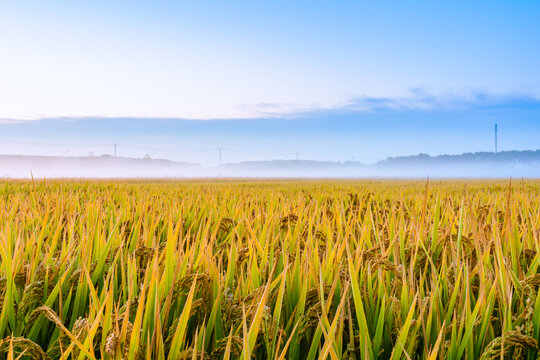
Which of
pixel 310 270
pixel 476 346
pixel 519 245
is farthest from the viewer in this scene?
pixel 519 245

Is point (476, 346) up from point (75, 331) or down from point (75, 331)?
down

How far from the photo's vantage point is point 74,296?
1.48 meters

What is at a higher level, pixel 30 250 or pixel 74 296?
pixel 30 250

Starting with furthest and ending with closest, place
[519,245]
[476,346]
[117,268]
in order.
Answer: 1. [519,245]
2. [117,268]
3. [476,346]

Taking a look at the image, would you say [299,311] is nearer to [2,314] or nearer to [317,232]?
[2,314]

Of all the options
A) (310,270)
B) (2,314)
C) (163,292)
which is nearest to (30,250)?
(2,314)

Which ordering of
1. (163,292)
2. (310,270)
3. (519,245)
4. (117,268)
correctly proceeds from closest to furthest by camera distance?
(163,292)
(310,270)
(117,268)
(519,245)

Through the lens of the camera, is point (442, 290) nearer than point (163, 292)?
No

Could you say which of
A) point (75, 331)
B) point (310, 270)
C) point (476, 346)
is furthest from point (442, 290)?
point (75, 331)

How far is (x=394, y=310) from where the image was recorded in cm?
115

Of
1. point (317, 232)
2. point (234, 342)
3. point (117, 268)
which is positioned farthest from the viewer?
point (317, 232)

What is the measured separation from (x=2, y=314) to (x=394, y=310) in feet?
3.70

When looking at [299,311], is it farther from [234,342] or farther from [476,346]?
[476,346]

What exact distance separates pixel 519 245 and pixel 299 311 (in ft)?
4.47
